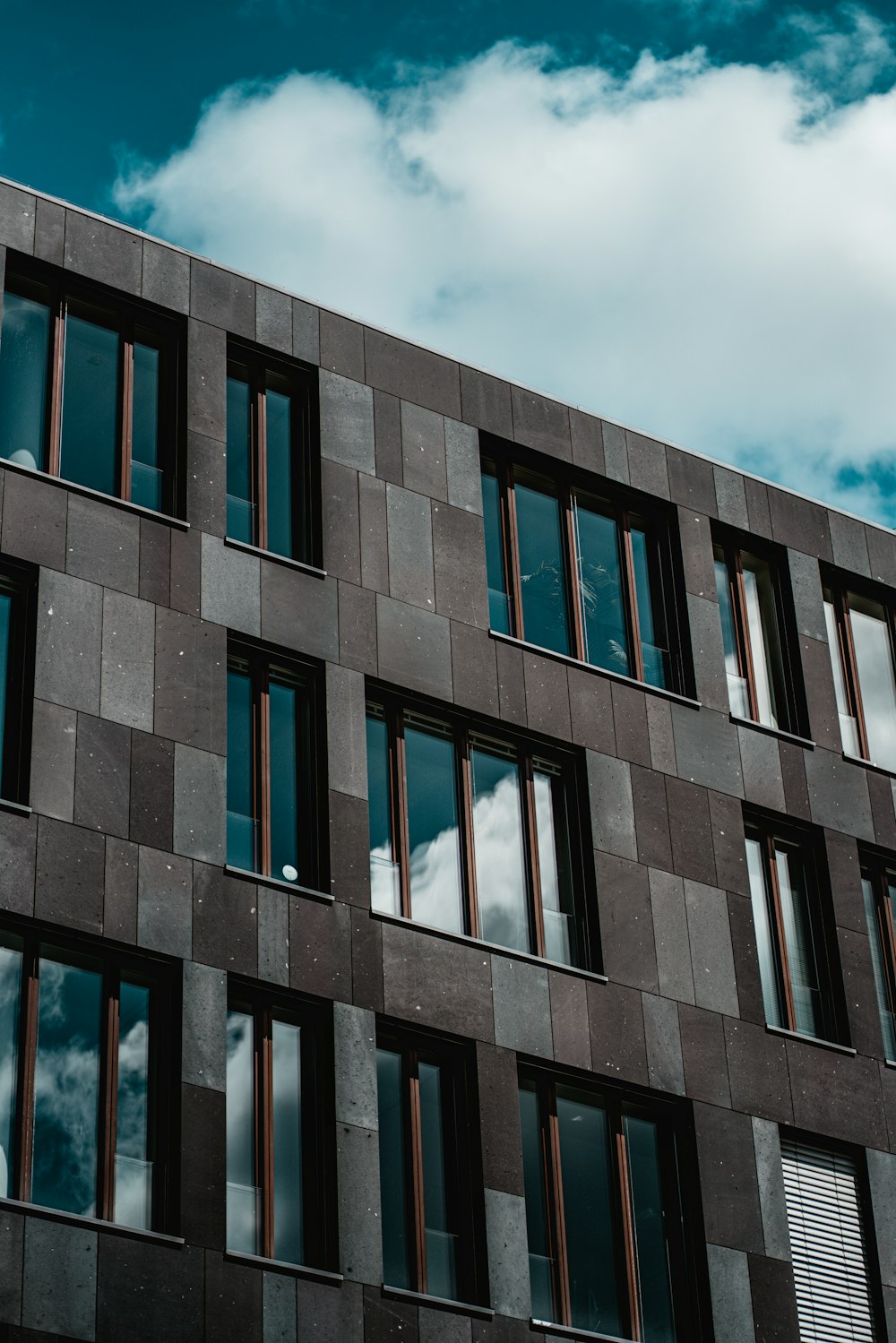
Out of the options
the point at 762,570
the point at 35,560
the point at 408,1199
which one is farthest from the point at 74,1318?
the point at 762,570

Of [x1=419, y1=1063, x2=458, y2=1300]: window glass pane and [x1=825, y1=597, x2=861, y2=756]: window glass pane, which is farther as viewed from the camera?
[x1=825, y1=597, x2=861, y2=756]: window glass pane

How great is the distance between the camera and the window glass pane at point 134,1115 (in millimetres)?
26531

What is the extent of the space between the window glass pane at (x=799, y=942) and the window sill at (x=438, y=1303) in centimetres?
727

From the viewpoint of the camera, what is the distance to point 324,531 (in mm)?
32031

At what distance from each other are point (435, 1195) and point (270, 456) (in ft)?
32.9

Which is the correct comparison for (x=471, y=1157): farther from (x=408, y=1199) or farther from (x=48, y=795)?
(x=48, y=795)

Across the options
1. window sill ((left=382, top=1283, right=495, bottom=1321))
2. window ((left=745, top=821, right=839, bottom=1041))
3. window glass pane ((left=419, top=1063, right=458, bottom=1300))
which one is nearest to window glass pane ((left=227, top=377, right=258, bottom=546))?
window glass pane ((left=419, top=1063, right=458, bottom=1300))

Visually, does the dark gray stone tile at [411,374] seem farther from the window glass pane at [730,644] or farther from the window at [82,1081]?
the window at [82,1081]

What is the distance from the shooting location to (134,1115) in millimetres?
27094

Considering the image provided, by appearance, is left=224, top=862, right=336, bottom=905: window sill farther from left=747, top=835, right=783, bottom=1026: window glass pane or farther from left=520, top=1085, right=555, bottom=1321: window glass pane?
left=747, top=835, right=783, bottom=1026: window glass pane

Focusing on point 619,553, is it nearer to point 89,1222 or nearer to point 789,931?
point 789,931

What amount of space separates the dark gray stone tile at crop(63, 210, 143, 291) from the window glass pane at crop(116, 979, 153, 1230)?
377 inches

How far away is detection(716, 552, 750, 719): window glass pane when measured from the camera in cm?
3556

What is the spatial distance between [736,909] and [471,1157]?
237 inches
